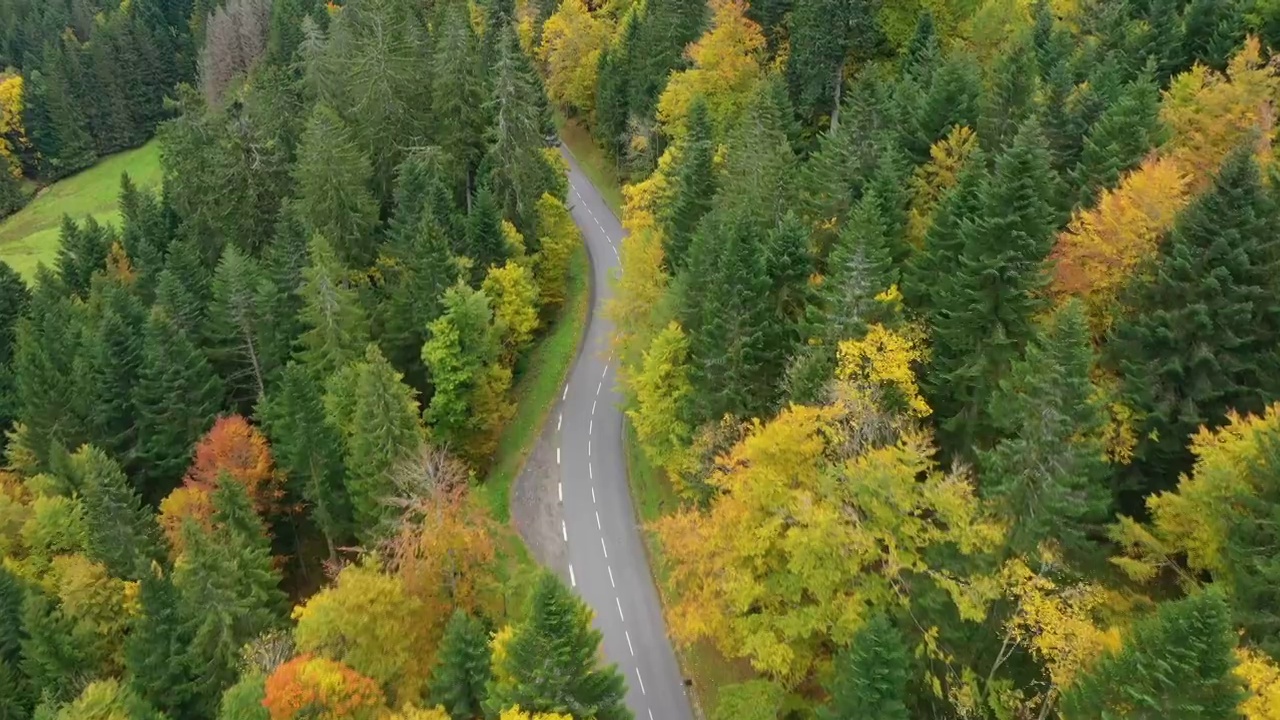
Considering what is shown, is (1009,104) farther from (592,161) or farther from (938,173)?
(592,161)

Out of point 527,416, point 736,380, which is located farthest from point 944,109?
point 527,416

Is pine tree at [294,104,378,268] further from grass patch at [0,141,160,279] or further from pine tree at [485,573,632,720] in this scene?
grass patch at [0,141,160,279]

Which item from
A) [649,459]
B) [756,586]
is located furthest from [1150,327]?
[649,459]

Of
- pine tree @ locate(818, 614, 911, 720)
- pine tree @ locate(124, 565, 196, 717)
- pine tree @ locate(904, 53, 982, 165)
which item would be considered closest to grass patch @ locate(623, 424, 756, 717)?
pine tree @ locate(818, 614, 911, 720)

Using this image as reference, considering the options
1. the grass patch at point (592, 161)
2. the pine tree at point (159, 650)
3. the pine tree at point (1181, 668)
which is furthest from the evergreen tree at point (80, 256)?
the pine tree at point (1181, 668)

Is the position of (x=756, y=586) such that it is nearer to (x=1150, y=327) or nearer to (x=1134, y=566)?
(x=1134, y=566)

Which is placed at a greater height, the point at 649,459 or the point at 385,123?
the point at 385,123

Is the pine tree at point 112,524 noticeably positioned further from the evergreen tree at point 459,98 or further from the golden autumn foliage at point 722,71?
the golden autumn foliage at point 722,71
